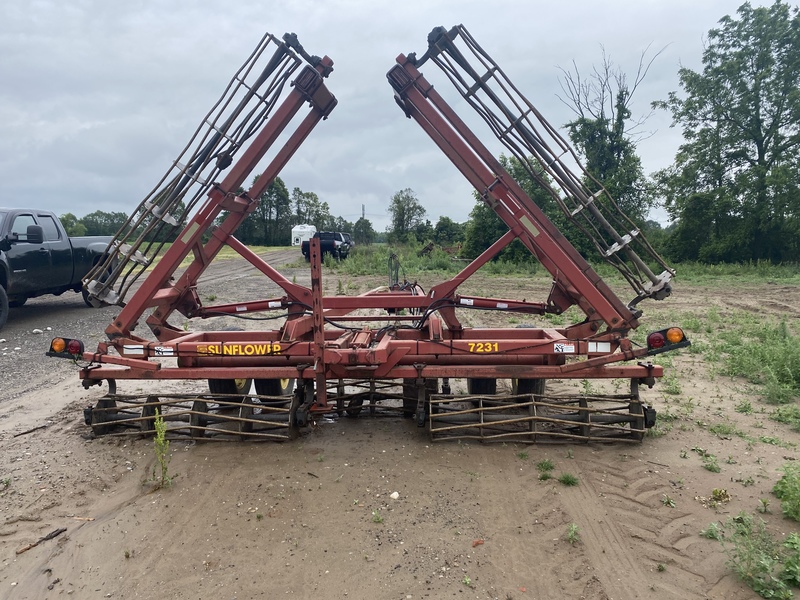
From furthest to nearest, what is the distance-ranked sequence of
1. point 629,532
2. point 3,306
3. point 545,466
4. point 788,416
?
point 3,306
point 788,416
point 545,466
point 629,532

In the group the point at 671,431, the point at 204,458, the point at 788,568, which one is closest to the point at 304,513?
the point at 204,458

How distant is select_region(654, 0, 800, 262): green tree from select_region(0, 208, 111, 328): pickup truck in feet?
92.4

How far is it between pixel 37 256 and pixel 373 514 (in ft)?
32.0

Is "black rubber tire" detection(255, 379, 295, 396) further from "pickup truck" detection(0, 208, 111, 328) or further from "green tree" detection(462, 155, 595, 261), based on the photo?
"green tree" detection(462, 155, 595, 261)

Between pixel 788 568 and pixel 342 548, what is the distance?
2.52 m

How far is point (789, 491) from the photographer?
144 inches

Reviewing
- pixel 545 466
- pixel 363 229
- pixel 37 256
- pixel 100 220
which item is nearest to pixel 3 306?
pixel 37 256

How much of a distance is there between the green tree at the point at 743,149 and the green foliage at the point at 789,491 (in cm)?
2693

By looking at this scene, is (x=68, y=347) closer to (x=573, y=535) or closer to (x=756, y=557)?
(x=573, y=535)

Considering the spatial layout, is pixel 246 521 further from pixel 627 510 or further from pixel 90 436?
pixel 627 510

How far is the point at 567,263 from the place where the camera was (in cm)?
495

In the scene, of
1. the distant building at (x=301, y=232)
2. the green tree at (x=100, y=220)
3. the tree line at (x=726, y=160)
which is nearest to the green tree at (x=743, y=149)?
the tree line at (x=726, y=160)

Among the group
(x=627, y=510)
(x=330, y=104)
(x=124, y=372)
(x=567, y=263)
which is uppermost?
(x=330, y=104)

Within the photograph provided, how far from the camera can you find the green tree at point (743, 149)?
84.9 ft
